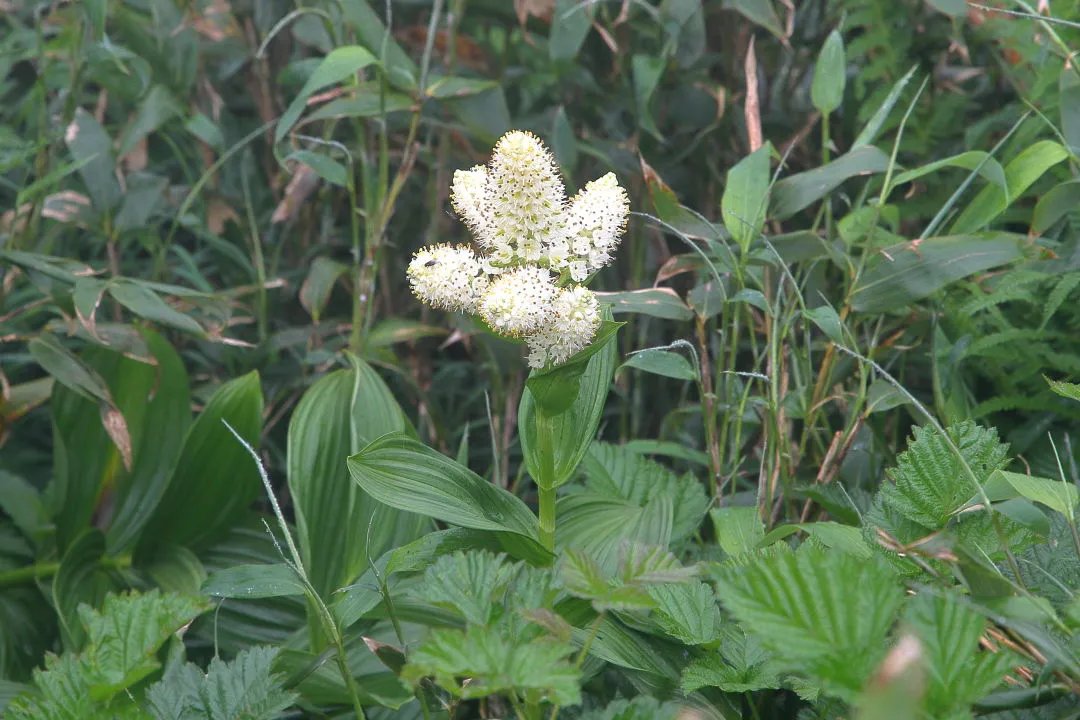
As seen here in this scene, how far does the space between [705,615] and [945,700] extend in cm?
21

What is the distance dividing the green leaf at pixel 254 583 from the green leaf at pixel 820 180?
0.58 metres

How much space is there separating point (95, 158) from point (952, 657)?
1.19m

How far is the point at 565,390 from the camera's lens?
2.42 ft

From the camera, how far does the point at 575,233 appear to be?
72 cm

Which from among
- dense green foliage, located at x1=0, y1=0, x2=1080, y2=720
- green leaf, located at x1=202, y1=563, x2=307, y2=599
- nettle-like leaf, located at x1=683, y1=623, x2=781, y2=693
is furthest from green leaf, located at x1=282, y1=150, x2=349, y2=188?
nettle-like leaf, located at x1=683, y1=623, x2=781, y2=693

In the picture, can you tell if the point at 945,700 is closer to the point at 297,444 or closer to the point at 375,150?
the point at 297,444

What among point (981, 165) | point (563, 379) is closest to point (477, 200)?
point (563, 379)

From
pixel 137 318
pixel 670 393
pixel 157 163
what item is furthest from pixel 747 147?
pixel 157 163

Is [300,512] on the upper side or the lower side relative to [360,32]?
lower

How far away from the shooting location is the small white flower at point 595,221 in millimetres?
717

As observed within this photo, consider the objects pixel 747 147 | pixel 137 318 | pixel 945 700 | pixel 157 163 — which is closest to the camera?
pixel 945 700

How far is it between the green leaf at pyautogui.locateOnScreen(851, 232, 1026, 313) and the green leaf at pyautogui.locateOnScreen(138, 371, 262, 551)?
0.69 meters

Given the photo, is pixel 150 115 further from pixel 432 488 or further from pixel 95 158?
pixel 432 488

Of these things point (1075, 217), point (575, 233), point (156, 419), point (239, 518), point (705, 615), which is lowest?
point (239, 518)
